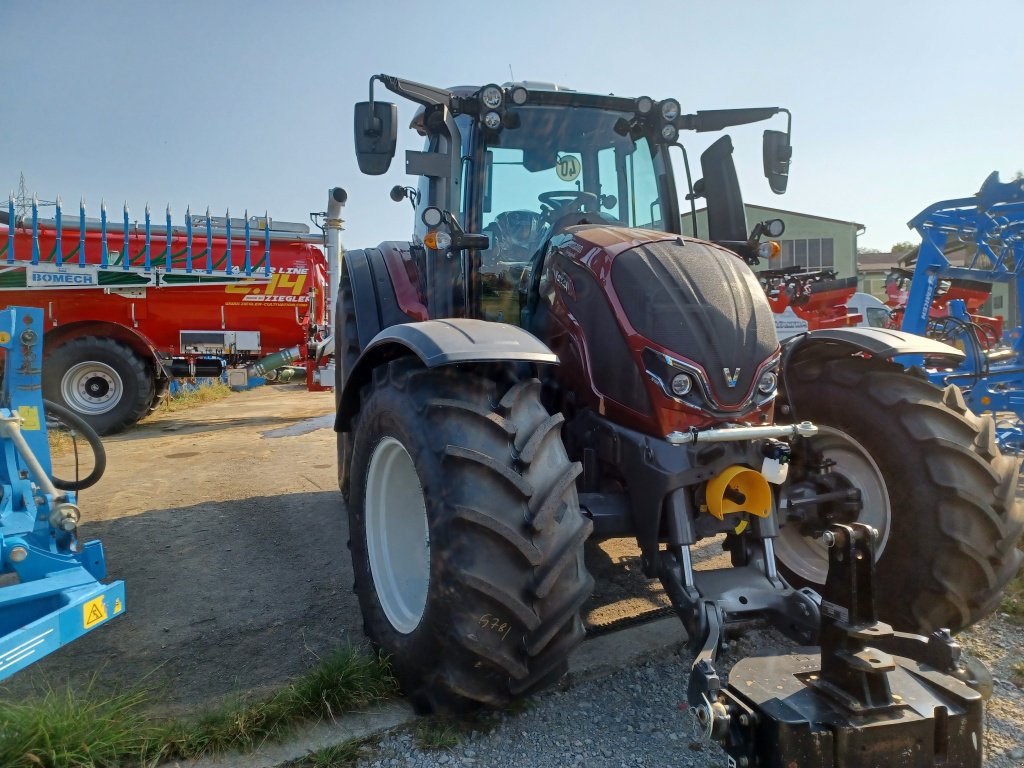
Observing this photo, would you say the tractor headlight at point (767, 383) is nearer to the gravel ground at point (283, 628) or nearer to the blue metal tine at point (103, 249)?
the gravel ground at point (283, 628)

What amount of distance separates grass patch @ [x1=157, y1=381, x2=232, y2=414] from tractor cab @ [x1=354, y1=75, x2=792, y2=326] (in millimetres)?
9153

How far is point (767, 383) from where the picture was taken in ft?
8.14

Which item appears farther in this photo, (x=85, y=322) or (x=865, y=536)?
(x=85, y=322)

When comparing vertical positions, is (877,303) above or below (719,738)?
above

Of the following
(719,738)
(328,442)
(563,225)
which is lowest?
(328,442)

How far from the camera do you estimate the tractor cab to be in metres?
3.26

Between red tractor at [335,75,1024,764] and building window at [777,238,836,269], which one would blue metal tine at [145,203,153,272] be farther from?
building window at [777,238,836,269]

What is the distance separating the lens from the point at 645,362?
8.00 ft

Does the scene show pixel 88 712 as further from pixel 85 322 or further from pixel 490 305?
pixel 85 322

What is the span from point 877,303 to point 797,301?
6.17 ft

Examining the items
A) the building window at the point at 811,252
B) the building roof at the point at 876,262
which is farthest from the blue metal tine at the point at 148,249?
the building roof at the point at 876,262

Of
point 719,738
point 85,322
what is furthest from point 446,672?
point 85,322

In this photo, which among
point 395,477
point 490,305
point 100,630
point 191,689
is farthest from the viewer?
point 490,305

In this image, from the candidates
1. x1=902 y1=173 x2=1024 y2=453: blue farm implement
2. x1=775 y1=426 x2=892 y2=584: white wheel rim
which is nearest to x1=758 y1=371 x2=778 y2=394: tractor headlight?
x1=775 y1=426 x2=892 y2=584: white wheel rim
